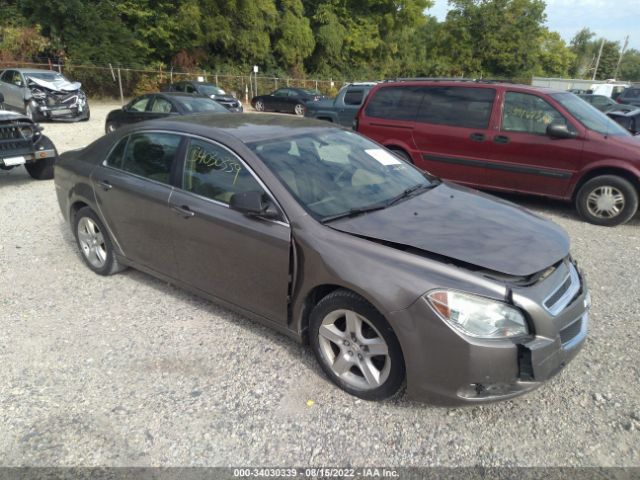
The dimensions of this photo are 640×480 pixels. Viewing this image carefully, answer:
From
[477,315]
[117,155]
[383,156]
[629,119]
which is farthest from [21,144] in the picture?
[629,119]

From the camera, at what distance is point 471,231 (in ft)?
9.43

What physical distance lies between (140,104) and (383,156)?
31.0 ft

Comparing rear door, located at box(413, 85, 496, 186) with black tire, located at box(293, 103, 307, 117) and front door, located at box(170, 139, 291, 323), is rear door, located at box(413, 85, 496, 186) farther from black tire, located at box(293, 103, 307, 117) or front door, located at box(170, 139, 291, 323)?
black tire, located at box(293, 103, 307, 117)

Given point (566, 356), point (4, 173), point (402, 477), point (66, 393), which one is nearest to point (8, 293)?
point (66, 393)

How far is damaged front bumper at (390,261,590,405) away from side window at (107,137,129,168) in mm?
2959

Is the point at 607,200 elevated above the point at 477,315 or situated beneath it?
situated beneath

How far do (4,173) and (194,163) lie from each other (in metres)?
7.57

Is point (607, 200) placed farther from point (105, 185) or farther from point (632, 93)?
point (632, 93)

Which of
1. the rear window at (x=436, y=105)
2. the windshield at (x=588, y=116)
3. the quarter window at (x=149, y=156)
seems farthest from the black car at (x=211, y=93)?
the quarter window at (x=149, y=156)

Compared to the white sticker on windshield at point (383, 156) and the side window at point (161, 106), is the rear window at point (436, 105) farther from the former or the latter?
the side window at point (161, 106)

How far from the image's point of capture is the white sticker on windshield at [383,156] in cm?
383

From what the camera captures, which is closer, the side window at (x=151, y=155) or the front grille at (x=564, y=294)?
the front grille at (x=564, y=294)

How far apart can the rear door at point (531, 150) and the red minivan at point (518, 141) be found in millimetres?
12

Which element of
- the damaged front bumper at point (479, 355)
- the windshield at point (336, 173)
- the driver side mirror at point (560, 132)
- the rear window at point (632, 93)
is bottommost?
the damaged front bumper at point (479, 355)
